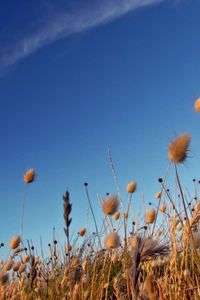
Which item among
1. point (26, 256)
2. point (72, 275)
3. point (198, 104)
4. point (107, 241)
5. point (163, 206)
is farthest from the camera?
point (163, 206)

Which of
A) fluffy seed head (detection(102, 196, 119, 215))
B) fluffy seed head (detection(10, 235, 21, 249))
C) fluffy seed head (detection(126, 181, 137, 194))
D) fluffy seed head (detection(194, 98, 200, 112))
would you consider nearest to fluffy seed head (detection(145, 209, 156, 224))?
fluffy seed head (detection(126, 181, 137, 194))

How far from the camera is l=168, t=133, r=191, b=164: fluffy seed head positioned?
263 cm

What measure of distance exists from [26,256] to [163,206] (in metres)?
1.62

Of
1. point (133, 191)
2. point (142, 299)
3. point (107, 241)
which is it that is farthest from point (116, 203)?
point (142, 299)

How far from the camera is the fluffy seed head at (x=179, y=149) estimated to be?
2627mm

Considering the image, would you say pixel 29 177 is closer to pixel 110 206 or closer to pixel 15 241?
pixel 15 241

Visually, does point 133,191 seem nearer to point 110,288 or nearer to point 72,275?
point 110,288

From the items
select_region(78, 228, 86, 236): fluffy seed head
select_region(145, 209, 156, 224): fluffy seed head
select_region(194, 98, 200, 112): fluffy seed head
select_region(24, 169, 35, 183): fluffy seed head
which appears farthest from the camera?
select_region(24, 169, 35, 183): fluffy seed head

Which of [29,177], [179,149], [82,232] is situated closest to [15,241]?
[82,232]

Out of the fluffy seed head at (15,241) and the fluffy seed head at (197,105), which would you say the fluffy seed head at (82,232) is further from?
the fluffy seed head at (197,105)

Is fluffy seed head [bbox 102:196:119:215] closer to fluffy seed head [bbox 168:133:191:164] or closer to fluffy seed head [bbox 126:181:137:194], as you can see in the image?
fluffy seed head [bbox 168:133:191:164]

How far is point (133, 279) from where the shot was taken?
928mm

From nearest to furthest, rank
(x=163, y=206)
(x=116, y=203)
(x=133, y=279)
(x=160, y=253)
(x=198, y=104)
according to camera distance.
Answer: (x=133, y=279) → (x=160, y=253) → (x=198, y=104) → (x=116, y=203) → (x=163, y=206)

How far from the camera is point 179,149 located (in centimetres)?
263
